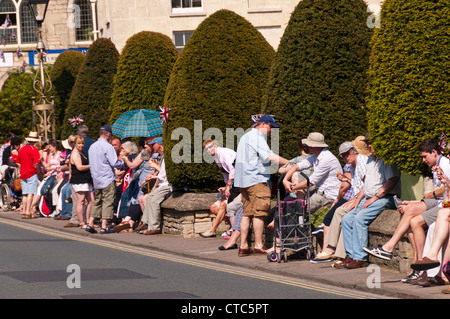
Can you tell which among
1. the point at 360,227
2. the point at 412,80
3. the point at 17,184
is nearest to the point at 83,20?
the point at 17,184

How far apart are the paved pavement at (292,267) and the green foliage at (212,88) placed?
5.00 ft

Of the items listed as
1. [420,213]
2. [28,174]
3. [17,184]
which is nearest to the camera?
[420,213]

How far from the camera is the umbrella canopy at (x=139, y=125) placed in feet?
63.9

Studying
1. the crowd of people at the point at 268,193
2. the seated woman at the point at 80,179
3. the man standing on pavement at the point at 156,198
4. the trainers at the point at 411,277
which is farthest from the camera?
the seated woman at the point at 80,179

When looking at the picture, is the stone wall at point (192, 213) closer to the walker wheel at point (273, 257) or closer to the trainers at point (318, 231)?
the walker wheel at point (273, 257)

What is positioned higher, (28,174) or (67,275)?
(28,174)

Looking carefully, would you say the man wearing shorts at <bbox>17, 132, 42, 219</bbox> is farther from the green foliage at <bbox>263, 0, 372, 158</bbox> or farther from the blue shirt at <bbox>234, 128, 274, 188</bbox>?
the blue shirt at <bbox>234, 128, 274, 188</bbox>

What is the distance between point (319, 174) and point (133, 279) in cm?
336

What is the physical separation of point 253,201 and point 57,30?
1785 inches

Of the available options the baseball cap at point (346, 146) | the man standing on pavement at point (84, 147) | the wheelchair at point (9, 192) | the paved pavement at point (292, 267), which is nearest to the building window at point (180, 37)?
the wheelchair at point (9, 192)

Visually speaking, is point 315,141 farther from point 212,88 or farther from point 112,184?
point 112,184

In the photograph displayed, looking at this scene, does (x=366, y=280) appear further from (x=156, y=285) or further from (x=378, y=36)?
Result: (x=378, y=36)

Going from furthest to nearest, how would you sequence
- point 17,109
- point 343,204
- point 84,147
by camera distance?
point 17,109 < point 84,147 < point 343,204

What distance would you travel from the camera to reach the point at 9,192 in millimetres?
25375
